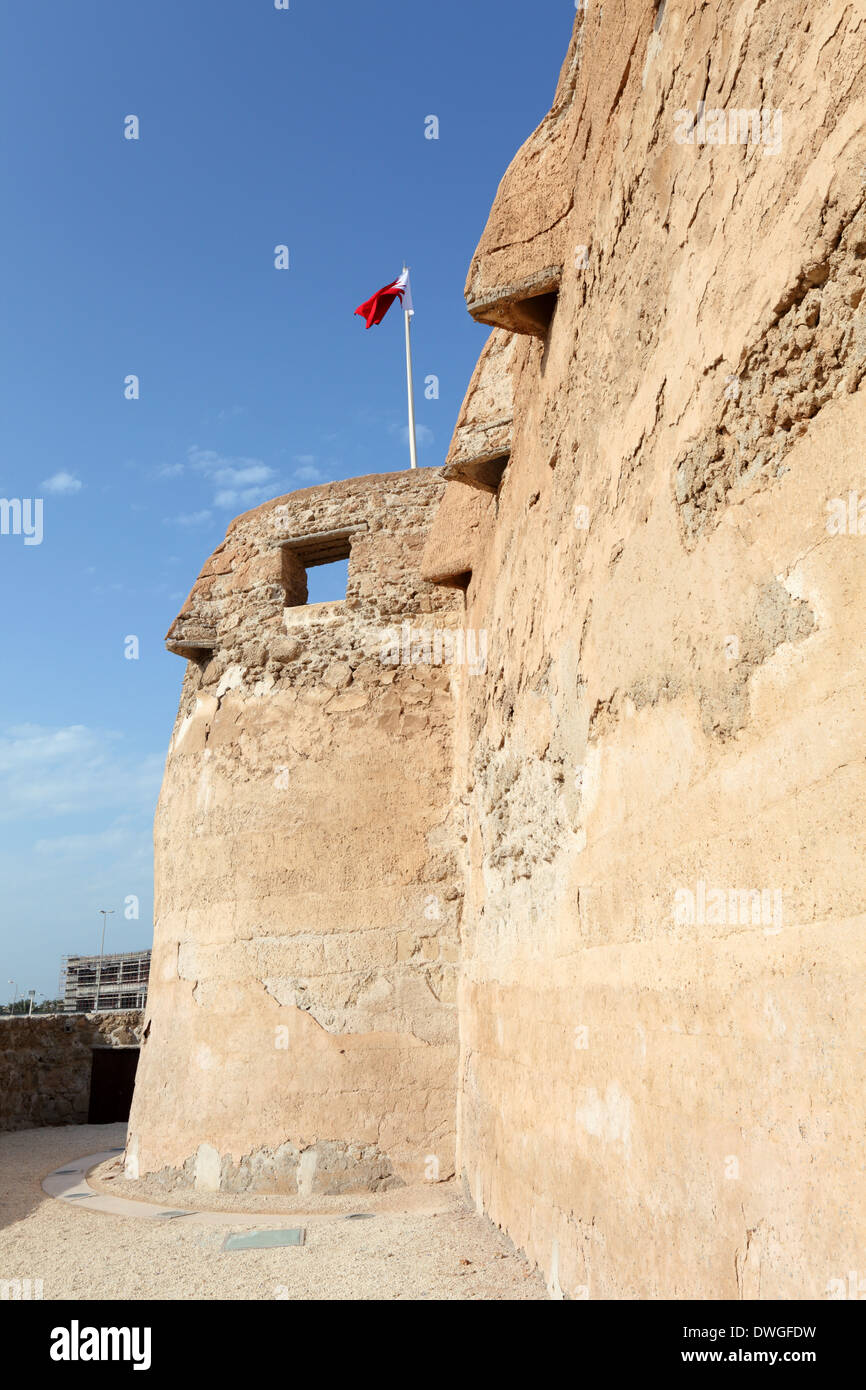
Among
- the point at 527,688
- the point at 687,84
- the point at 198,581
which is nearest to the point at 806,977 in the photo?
the point at 687,84

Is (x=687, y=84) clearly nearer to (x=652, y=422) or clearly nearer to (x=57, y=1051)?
(x=652, y=422)

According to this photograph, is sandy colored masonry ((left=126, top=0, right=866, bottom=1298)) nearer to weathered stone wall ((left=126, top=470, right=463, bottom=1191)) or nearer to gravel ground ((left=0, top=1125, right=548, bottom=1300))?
weathered stone wall ((left=126, top=470, right=463, bottom=1191))

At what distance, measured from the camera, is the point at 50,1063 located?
37.5ft

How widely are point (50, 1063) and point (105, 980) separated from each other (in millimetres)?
11706

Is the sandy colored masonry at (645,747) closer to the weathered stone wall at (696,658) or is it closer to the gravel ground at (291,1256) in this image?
the weathered stone wall at (696,658)

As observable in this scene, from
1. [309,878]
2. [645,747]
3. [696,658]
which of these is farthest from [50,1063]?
[696,658]

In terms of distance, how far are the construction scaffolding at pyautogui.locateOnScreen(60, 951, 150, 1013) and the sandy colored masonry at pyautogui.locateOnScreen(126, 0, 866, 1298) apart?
15796 mm

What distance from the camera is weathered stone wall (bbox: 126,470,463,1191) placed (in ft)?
20.2

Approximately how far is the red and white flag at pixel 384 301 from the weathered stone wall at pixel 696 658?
23.1ft

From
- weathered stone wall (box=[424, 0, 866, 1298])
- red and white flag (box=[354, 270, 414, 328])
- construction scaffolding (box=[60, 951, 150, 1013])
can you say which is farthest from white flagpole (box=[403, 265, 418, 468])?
construction scaffolding (box=[60, 951, 150, 1013])

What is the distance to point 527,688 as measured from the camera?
4.02 meters

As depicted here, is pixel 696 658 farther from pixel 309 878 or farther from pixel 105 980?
pixel 105 980

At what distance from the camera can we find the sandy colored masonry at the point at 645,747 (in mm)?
1556
